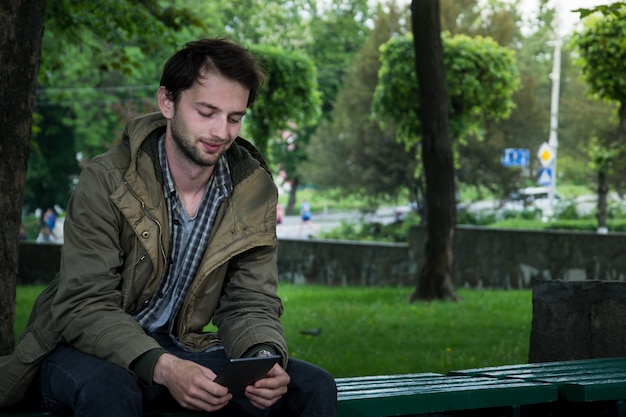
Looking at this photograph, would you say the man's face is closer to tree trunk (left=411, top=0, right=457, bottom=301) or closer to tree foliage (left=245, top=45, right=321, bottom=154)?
tree trunk (left=411, top=0, right=457, bottom=301)

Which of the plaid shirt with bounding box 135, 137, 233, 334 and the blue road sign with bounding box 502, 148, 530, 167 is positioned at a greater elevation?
the blue road sign with bounding box 502, 148, 530, 167

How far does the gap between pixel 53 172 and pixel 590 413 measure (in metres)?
43.6

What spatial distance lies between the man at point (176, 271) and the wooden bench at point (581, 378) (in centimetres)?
120

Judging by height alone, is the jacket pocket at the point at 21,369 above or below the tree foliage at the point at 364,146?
below

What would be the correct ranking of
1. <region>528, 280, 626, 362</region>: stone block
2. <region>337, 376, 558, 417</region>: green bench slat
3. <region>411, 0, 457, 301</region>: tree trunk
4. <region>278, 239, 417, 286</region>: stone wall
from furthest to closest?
1. <region>278, 239, 417, 286</region>: stone wall
2. <region>411, 0, 457, 301</region>: tree trunk
3. <region>528, 280, 626, 362</region>: stone block
4. <region>337, 376, 558, 417</region>: green bench slat

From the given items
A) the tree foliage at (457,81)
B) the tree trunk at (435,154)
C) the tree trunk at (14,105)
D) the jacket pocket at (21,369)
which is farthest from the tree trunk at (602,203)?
the jacket pocket at (21,369)

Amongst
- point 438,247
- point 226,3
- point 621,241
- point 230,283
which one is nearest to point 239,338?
point 230,283

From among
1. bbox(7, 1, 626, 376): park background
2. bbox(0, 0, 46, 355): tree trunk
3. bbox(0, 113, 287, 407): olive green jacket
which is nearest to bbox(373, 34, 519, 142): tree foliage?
bbox(7, 1, 626, 376): park background

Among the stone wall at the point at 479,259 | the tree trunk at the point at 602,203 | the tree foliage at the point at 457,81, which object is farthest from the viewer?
the tree trunk at the point at 602,203

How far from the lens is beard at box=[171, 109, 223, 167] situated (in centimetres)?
405

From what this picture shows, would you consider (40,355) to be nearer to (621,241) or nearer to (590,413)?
(590,413)

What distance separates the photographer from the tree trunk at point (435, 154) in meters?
14.6

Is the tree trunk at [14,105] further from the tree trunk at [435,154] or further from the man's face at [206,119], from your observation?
the tree trunk at [435,154]

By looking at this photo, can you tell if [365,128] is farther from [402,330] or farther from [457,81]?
[402,330]
